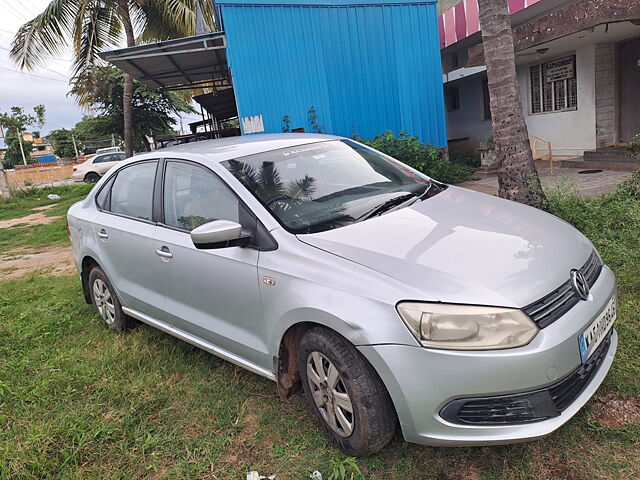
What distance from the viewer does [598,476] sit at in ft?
7.34

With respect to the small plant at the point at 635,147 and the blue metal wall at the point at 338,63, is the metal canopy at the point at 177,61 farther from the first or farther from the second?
the small plant at the point at 635,147

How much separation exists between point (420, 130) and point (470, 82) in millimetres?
5720

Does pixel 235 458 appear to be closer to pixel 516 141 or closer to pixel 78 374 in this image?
pixel 78 374

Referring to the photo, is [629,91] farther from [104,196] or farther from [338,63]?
[104,196]

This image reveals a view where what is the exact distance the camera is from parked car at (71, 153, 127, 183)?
76.9 feet

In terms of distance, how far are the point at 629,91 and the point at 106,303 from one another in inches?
419

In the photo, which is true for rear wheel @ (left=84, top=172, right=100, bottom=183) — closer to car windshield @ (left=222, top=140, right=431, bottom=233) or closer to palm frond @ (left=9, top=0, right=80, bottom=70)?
palm frond @ (left=9, top=0, right=80, bottom=70)

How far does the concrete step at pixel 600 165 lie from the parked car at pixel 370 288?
7345 mm

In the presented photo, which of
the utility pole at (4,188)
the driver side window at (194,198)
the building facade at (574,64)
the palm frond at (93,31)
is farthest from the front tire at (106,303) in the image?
the utility pole at (4,188)

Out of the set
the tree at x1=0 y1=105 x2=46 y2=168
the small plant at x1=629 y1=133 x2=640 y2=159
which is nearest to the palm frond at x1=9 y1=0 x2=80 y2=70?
the small plant at x1=629 y1=133 x2=640 y2=159

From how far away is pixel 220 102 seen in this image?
14.8 m

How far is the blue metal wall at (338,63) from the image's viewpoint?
32.3ft

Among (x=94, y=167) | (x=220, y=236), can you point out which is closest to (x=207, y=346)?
(x=220, y=236)

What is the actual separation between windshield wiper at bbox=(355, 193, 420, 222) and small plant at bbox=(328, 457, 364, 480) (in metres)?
1.25
